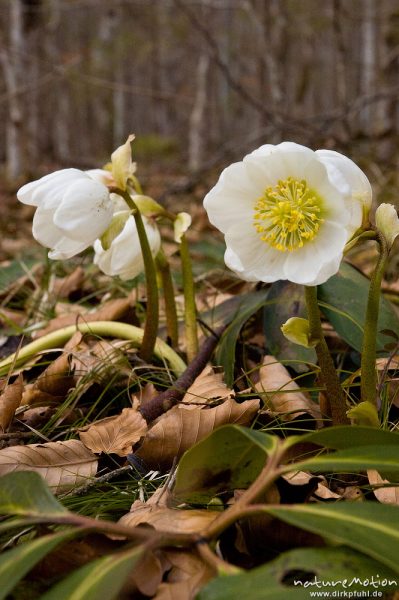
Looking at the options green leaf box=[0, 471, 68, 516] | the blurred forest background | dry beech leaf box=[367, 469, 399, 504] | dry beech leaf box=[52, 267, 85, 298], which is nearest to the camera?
green leaf box=[0, 471, 68, 516]

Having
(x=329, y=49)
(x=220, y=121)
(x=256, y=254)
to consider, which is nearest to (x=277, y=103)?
(x=256, y=254)

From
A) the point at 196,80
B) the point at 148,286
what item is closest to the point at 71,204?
the point at 148,286

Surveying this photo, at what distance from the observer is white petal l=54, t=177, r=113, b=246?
1086 millimetres

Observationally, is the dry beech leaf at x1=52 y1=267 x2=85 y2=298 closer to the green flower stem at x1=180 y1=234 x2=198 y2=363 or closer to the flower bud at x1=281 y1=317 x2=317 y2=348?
the green flower stem at x1=180 y1=234 x2=198 y2=363

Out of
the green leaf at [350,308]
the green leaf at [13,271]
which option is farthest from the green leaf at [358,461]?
the green leaf at [13,271]

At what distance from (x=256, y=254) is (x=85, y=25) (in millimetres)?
23772

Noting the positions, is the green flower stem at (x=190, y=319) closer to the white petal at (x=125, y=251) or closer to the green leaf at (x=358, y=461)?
the white petal at (x=125, y=251)

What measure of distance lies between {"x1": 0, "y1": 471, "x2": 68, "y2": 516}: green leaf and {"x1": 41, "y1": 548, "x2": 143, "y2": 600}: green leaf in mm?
91

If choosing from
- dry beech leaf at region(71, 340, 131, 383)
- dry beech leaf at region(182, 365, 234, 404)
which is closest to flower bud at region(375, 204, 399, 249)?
dry beech leaf at region(182, 365, 234, 404)

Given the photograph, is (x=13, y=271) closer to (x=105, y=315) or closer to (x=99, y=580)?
(x=105, y=315)

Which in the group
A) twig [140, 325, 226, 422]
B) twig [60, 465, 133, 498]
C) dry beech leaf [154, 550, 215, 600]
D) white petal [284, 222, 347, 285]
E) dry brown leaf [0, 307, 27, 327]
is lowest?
dry brown leaf [0, 307, 27, 327]

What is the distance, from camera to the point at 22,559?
623mm

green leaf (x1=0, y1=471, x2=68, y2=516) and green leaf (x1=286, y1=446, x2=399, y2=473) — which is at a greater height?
green leaf (x1=286, y1=446, x2=399, y2=473)

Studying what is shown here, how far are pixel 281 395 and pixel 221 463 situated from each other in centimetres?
40
